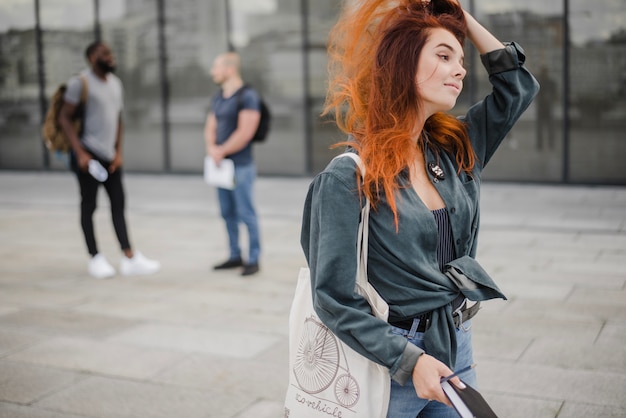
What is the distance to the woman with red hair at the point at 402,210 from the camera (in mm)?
2027

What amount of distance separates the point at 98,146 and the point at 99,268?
107cm

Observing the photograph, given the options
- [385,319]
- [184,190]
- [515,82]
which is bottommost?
[184,190]

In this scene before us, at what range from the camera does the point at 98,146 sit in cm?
692

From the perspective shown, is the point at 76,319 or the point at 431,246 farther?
the point at 76,319

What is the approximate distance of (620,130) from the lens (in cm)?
1197

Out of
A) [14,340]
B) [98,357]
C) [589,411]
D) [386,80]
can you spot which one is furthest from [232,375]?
[386,80]

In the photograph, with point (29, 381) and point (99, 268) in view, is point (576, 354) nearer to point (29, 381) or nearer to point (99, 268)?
point (29, 381)

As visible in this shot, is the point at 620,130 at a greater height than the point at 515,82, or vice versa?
the point at 515,82

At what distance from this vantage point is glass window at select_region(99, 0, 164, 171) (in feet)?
48.5

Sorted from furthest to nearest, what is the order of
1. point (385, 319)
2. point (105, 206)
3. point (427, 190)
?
1. point (105, 206)
2. point (427, 190)
3. point (385, 319)

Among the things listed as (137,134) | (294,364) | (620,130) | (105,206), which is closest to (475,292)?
(294,364)

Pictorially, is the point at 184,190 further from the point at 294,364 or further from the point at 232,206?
the point at 294,364

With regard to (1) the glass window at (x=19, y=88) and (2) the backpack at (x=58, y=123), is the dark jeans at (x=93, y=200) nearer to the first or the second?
(2) the backpack at (x=58, y=123)

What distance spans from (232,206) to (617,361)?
3.71 metres
